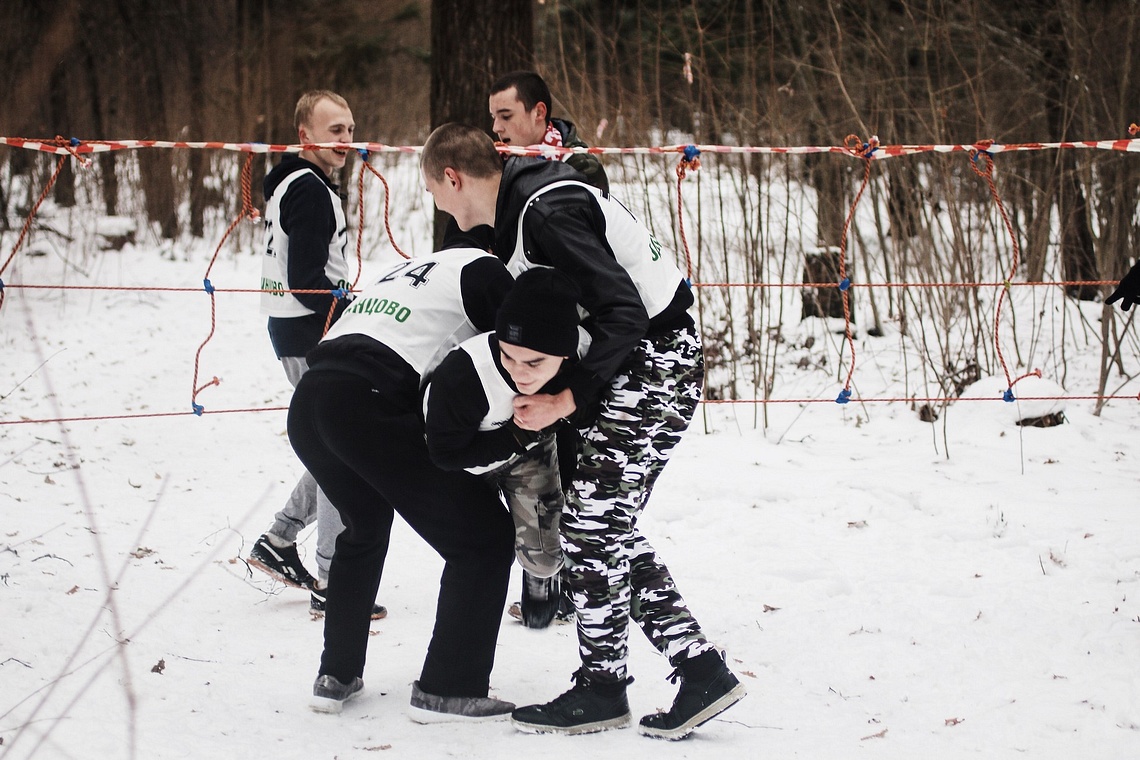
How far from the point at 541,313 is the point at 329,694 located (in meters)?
1.20

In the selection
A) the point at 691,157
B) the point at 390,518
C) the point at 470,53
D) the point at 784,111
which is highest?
the point at 470,53

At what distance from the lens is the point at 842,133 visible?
716 cm

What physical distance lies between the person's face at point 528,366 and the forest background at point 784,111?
111 centimetres

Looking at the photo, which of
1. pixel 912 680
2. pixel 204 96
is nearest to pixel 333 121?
pixel 912 680

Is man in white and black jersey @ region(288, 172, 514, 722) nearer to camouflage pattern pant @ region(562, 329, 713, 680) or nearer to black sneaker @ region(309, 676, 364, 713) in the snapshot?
black sneaker @ region(309, 676, 364, 713)

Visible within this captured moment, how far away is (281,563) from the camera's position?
354cm

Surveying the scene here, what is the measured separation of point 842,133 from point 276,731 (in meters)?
5.92

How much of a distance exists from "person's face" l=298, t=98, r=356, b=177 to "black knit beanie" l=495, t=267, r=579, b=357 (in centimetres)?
159

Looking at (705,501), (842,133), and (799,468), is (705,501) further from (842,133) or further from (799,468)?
(842,133)

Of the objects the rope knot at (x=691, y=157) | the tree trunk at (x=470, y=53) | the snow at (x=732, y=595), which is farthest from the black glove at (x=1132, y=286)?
the tree trunk at (x=470, y=53)

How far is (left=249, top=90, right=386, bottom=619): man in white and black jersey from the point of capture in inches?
136

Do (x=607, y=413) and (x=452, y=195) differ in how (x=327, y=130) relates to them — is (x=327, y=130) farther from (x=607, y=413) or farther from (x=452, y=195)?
(x=607, y=413)

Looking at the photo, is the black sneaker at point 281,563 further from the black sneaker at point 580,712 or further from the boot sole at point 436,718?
the black sneaker at point 580,712

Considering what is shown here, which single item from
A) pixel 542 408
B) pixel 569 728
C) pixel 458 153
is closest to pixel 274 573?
pixel 569 728
